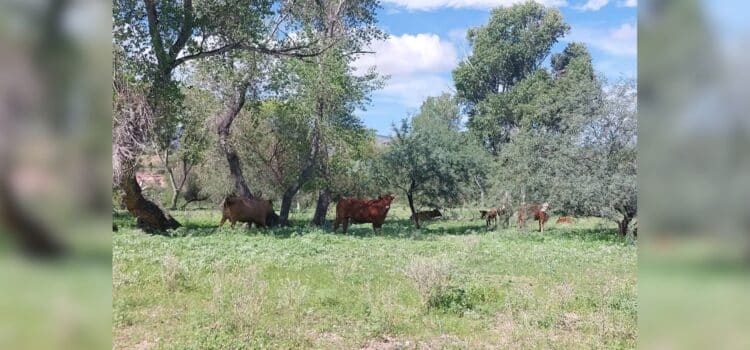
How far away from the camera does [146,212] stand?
7258 millimetres

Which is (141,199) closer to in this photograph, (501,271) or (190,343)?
(190,343)

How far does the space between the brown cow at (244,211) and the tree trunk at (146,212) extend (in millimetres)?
675

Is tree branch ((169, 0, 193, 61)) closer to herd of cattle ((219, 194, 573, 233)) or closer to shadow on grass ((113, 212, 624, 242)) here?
herd of cattle ((219, 194, 573, 233))

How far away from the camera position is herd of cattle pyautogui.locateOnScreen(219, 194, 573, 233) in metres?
7.40

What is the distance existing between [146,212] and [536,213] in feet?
22.8

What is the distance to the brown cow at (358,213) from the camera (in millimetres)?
8180

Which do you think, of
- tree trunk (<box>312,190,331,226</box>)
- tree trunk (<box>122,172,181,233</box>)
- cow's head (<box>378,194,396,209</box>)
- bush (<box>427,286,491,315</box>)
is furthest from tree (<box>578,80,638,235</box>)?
tree trunk (<box>122,172,181,233</box>)

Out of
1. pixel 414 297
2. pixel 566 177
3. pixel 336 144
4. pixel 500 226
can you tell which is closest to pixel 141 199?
pixel 336 144

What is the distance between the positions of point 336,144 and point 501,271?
3.22 metres

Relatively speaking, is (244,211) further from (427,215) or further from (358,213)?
(427,215)
